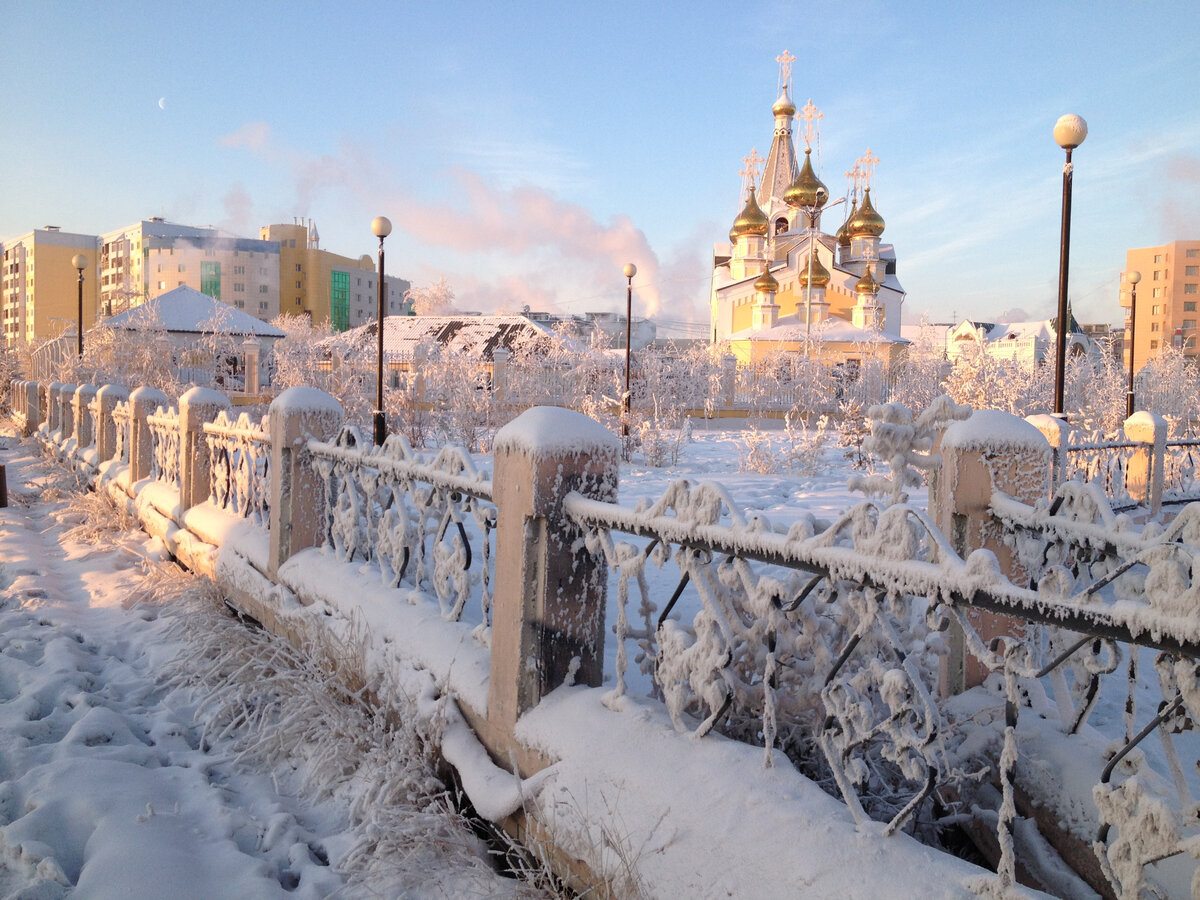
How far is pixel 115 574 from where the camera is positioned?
643cm

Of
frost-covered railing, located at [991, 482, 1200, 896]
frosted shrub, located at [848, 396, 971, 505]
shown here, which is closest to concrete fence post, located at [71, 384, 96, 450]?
frosted shrub, located at [848, 396, 971, 505]

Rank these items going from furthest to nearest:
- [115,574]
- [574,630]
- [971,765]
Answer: [115,574], [574,630], [971,765]

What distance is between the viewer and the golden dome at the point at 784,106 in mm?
44500

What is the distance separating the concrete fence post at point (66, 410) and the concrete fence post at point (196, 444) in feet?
25.7

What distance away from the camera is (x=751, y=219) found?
40.8 meters

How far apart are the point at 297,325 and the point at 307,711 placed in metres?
68.6

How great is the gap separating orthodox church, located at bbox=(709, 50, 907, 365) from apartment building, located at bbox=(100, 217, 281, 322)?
200ft

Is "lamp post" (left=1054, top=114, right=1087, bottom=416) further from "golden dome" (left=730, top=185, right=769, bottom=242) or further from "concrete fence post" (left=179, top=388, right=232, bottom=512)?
"golden dome" (left=730, top=185, right=769, bottom=242)

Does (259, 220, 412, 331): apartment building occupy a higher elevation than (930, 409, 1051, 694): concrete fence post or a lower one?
higher

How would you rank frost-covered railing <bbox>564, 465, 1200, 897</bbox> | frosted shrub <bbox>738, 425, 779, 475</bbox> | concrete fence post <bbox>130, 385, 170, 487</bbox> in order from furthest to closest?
1. frosted shrub <bbox>738, 425, 779, 475</bbox>
2. concrete fence post <bbox>130, 385, 170, 487</bbox>
3. frost-covered railing <bbox>564, 465, 1200, 897</bbox>

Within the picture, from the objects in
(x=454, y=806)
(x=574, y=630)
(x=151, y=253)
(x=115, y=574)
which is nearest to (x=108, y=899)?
(x=454, y=806)

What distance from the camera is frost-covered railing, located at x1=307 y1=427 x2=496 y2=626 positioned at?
3.31m

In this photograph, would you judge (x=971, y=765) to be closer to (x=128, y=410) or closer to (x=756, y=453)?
(x=128, y=410)

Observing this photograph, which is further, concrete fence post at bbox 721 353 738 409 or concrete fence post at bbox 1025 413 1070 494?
concrete fence post at bbox 721 353 738 409
